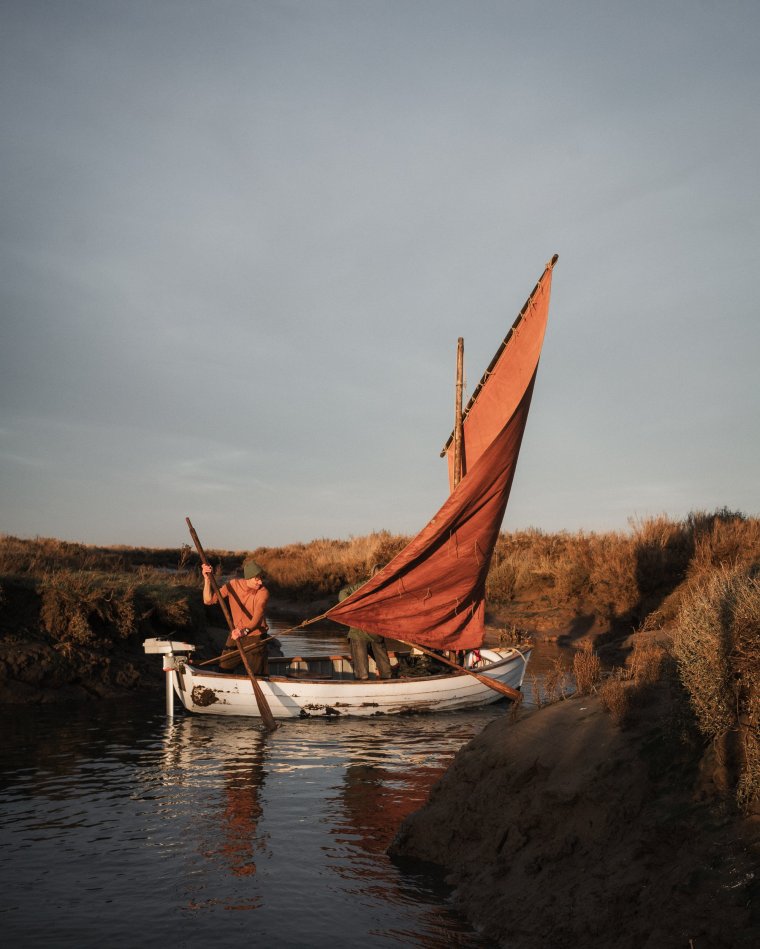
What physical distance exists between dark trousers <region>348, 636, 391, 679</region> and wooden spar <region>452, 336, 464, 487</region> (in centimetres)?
390

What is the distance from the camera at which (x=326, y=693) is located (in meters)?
15.6

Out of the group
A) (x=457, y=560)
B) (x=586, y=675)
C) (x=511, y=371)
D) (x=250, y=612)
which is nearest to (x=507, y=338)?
(x=511, y=371)

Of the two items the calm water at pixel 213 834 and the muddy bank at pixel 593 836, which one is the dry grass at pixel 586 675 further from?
the calm water at pixel 213 834

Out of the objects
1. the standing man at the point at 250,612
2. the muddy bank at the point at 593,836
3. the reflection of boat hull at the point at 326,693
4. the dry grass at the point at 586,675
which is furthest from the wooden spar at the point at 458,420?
the muddy bank at the point at 593,836

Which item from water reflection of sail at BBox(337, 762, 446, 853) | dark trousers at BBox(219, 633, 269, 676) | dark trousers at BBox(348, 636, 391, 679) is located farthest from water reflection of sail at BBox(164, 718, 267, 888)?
dark trousers at BBox(348, 636, 391, 679)

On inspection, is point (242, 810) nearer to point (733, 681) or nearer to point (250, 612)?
point (733, 681)

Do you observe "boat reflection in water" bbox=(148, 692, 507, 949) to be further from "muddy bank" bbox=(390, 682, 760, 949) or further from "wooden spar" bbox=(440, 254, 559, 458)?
"wooden spar" bbox=(440, 254, 559, 458)

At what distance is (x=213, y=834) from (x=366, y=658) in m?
8.74

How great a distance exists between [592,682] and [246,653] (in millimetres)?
8831

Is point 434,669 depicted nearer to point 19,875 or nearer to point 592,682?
point 592,682

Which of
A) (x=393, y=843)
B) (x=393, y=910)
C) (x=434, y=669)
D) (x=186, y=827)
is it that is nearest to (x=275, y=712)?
(x=434, y=669)

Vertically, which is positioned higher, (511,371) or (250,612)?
(511,371)

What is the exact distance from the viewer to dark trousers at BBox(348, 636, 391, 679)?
1706cm

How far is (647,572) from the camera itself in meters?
25.2
